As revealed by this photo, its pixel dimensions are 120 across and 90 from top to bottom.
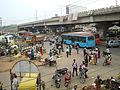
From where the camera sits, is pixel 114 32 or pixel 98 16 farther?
pixel 114 32

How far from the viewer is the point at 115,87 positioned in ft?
50.0

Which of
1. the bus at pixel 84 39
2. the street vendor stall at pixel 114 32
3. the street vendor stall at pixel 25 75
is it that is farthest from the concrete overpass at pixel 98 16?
the street vendor stall at pixel 25 75

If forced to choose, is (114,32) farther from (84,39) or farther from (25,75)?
(25,75)

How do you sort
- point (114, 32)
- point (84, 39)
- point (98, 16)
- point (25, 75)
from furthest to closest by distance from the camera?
point (114, 32) < point (98, 16) < point (84, 39) < point (25, 75)

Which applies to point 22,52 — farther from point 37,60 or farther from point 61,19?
point 61,19

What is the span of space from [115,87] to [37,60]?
16.3 m

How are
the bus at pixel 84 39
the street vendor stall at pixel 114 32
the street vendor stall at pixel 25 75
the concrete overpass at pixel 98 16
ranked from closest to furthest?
the street vendor stall at pixel 25 75 < the bus at pixel 84 39 < the concrete overpass at pixel 98 16 < the street vendor stall at pixel 114 32

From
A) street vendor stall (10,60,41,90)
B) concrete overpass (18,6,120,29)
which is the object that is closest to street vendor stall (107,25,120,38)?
concrete overpass (18,6,120,29)

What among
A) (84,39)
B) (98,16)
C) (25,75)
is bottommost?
(25,75)

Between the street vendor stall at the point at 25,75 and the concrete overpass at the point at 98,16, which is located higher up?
the concrete overpass at the point at 98,16

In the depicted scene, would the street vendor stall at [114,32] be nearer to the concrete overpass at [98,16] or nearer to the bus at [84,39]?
the concrete overpass at [98,16]

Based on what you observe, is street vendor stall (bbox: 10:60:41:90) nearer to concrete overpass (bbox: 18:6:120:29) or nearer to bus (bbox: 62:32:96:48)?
bus (bbox: 62:32:96:48)

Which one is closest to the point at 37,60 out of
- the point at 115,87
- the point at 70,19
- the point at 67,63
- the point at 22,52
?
the point at 67,63

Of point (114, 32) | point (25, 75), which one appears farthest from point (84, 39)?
point (114, 32)
